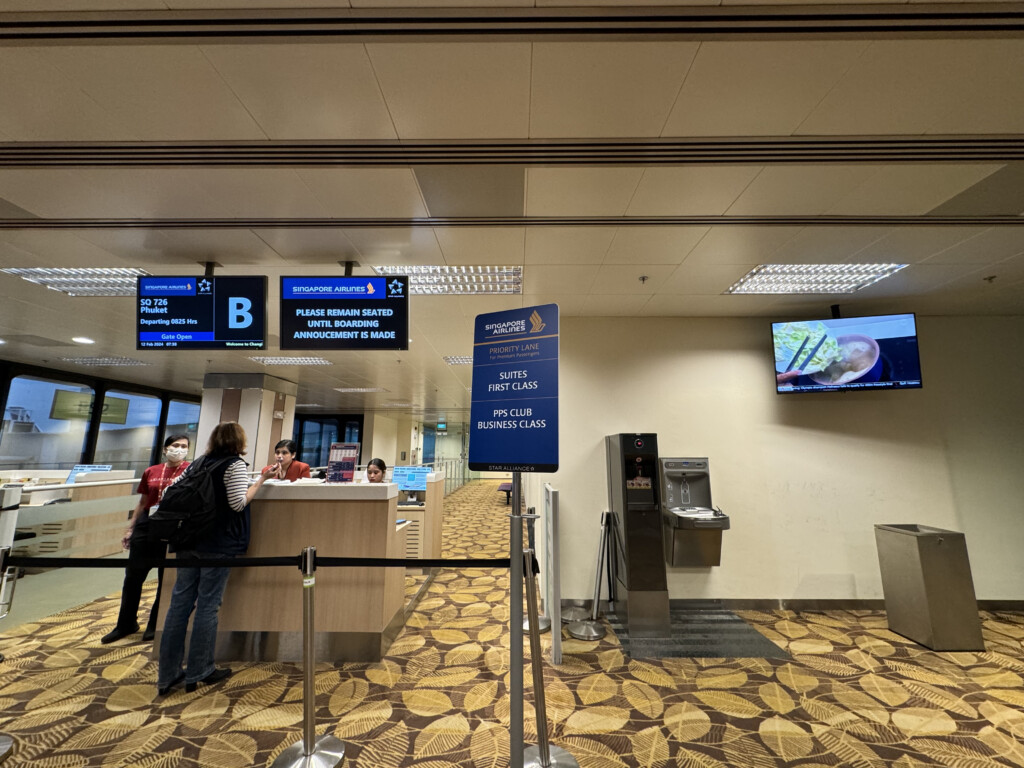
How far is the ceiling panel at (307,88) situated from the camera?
162cm

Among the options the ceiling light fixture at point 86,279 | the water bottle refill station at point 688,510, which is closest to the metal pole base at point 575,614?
the water bottle refill station at point 688,510

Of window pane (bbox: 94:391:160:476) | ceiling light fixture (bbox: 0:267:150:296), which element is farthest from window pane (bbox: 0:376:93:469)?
ceiling light fixture (bbox: 0:267:150:296)

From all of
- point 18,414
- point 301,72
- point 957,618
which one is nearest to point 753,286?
point 957,618

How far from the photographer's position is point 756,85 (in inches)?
69.1

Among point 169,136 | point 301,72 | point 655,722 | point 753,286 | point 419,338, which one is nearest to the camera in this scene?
point 301,72

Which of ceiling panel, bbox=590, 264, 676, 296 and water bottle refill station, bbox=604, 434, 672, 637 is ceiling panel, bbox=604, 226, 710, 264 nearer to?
ceiling panel, bbox=590, 264, 676, 296

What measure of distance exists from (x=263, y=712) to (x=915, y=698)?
3921 mm

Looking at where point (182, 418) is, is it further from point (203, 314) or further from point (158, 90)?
point (158, 90)

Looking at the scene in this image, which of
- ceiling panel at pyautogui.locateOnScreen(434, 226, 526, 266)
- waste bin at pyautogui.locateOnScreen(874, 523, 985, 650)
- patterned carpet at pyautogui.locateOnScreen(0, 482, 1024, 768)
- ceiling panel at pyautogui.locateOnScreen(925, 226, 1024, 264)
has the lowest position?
patterned carpet at pyautogui.locateOnScreen(0, 482, 1024, 768)

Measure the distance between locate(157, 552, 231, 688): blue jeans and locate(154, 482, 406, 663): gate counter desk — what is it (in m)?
0.30

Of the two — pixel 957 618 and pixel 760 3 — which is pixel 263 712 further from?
pixel 957 618

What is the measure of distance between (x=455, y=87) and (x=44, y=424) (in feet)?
35.6

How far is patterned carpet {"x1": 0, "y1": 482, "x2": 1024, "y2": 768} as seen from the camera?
6.63 ft

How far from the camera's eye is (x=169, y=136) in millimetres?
2051
